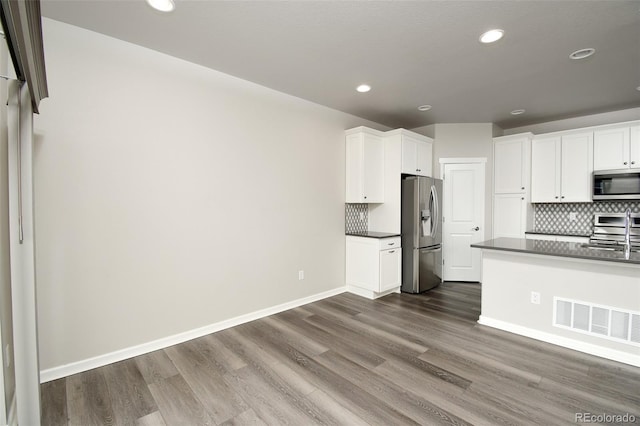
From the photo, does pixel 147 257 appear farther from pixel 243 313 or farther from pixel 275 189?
pixel 275 189

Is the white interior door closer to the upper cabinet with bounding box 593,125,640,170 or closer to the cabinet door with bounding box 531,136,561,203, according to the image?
the cabinet door with bounding box 531,136,561,203

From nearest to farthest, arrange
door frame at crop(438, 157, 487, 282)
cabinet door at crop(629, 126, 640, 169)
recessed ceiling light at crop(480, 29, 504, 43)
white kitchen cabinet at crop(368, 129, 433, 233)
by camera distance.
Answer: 1. recessed ceiling light at crop(480, 29, 504, 43)
2. cabinet door at crop(629, 126, 640, 169)
3. white kitchen cabinet at crop(368, 129, 433, 233)
4. door frame at crop(438, 157, 487, 282)

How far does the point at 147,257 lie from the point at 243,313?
1.18 m

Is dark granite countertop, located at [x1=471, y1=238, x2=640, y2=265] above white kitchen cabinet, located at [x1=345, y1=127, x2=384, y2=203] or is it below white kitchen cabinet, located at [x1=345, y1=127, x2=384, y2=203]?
below

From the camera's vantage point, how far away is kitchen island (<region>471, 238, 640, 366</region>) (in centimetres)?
237

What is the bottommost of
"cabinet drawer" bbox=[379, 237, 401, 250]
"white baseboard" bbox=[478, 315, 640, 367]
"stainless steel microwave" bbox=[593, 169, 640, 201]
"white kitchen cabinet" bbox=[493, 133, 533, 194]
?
"white baseboard" bbox=[478, 315, 640, 367]

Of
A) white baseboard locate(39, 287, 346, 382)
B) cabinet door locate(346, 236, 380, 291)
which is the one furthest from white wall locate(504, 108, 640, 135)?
white baseboard locate(39, 287, 346, 382)

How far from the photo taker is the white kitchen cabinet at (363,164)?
4129mm

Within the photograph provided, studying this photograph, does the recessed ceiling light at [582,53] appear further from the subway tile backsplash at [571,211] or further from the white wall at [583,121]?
the subway tile backsplash at [571,211]

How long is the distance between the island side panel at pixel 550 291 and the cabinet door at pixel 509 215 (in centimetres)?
188

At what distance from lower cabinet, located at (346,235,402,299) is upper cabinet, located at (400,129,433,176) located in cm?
115

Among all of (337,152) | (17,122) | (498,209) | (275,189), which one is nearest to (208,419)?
(17,122)

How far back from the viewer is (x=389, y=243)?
4.07 meters

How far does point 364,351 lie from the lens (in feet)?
8.38
